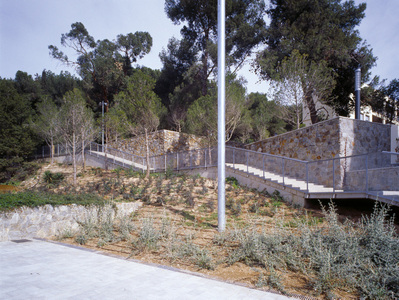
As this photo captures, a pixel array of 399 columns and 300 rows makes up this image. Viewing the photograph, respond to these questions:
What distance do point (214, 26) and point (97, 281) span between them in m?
24.3

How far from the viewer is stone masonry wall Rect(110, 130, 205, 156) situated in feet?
73.1

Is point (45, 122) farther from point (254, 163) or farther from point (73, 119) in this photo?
point (254, 163)

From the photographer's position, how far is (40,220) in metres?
7.74

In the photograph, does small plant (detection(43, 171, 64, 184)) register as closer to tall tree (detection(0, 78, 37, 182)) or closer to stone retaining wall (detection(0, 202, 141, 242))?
tall tree (detection(0, 78, 37, 182))

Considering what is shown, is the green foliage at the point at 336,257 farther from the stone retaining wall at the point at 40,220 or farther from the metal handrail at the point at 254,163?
the stone retaining wall at the point at 40,220

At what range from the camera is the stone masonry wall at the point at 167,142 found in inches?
877

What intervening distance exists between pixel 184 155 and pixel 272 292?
14285mm

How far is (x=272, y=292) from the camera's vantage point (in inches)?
151

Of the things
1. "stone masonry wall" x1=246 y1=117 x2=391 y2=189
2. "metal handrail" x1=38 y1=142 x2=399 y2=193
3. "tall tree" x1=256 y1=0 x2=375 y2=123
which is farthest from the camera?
"tall tree" x1=256 y1=0 x2=375 y2=123

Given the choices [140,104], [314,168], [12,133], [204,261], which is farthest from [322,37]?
[12,133]

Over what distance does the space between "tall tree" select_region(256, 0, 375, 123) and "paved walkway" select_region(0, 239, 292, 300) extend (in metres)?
16.5

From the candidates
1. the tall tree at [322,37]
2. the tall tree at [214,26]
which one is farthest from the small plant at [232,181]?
the tall tree at [214,26]

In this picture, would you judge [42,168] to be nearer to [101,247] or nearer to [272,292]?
[101,247]

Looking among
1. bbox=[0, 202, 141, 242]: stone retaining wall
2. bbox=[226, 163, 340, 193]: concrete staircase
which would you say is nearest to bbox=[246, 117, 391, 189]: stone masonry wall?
bbox=[226, 163, 340, 193]: concrete staircase
